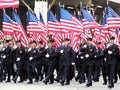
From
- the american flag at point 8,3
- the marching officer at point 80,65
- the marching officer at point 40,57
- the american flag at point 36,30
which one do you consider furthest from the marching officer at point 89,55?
the american flag at point 36,30

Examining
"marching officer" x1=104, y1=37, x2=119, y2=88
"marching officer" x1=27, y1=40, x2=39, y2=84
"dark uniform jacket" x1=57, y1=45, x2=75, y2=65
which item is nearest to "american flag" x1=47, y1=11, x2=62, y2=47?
"marching officer" x1=27, y1=40, x2=39, y2=84

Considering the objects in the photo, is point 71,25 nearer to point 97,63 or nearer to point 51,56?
point 97,63

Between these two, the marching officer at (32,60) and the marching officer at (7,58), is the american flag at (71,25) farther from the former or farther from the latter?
the marching officer at (7,58)

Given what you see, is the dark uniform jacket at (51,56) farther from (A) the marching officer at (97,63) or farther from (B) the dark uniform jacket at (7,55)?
(A) the marching officer at (97,63)

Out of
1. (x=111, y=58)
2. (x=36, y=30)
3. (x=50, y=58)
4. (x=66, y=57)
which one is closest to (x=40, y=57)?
(x=50, y=58)

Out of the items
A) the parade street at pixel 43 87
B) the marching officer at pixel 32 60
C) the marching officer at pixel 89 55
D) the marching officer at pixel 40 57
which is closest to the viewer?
the parade street at pixel 43 87

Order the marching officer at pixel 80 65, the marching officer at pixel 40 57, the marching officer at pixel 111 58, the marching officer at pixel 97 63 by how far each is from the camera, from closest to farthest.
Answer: the marching officer at pixel 111 58
the marching officer at pixel 80 65
the marching officer at pixel 40 57
the marching officer at pixel 97 63

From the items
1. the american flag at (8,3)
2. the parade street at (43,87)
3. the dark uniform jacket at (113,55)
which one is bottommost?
the parade street at (43,87)

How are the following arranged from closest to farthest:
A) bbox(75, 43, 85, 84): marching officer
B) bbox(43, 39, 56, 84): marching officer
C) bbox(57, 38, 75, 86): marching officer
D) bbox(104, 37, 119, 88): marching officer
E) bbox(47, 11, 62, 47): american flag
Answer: bbox(104, 37, 119, 88): marching officer < bbox(57, 38, 75, 86): marching officer < bbox(43, 39, 56, 84): marching officer < bbox(75, 43, 85, 84): marching officer < bbox(47, 11, 62, 47): american flag

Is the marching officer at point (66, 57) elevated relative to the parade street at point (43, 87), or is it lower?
elevated

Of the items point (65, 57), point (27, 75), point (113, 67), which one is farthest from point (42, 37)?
point (113, 67)

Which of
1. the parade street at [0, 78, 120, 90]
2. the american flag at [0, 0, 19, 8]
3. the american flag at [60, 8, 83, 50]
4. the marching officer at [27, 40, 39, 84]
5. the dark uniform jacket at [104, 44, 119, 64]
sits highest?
the american flag at [0, 0, 19, 8]

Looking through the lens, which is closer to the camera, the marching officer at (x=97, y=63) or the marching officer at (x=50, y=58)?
the marching officer at (x=50, y=58)

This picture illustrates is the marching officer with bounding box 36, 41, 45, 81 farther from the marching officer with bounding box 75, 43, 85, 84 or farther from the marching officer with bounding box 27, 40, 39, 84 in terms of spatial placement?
the marching officer with bounding box 75, 43, 85, 84
